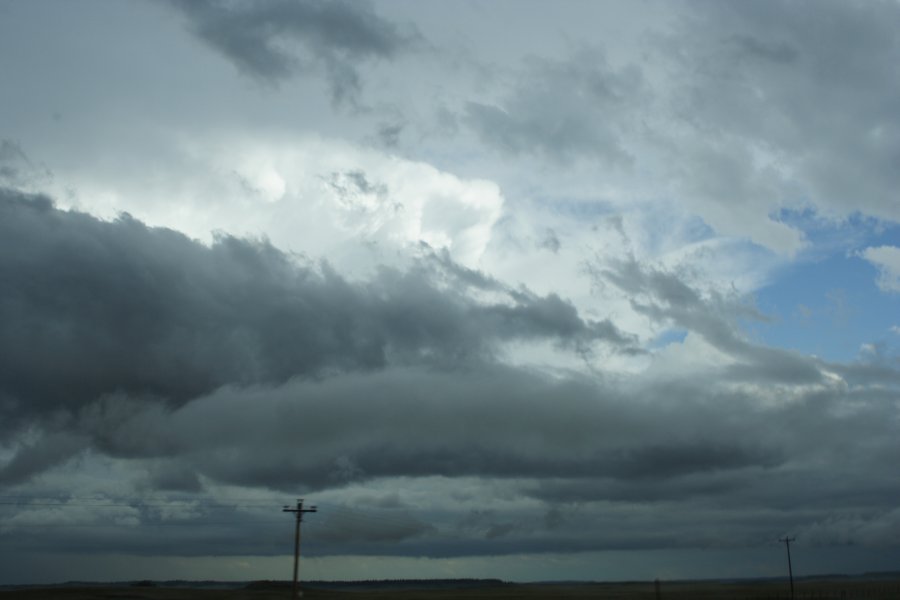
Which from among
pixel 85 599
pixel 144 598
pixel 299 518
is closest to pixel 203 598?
pixel 144 598

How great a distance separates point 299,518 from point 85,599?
93.4m

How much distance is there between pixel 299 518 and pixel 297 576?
23.9ft

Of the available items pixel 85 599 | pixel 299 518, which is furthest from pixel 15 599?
pixel 299 518

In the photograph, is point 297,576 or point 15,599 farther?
point 15,599

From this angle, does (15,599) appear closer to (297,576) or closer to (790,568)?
(297,576)

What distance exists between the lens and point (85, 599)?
177125mm

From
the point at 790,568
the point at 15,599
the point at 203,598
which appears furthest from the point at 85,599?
the point at 790,568

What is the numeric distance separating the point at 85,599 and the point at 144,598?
18768mm

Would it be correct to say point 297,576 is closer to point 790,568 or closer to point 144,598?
point 144,598

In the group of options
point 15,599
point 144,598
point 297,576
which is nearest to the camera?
point 297,576

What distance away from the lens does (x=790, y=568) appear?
610 ft

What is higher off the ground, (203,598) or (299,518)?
(299,518)

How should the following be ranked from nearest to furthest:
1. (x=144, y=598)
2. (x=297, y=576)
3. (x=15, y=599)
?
(x=297, y=576), (x=15, y=599), (x=144, y=598)

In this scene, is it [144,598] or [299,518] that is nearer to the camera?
[299,518]
